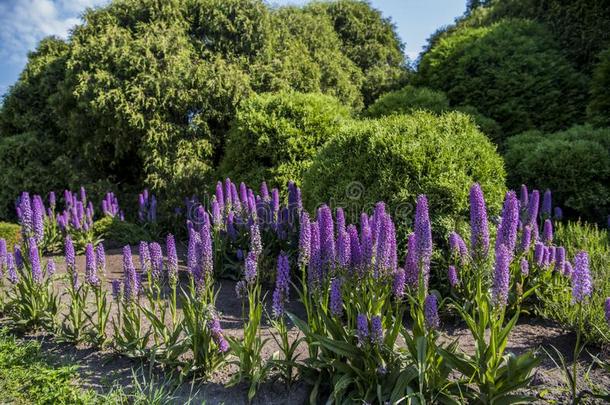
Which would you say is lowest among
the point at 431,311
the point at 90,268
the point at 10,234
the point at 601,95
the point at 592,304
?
the point at 592,304

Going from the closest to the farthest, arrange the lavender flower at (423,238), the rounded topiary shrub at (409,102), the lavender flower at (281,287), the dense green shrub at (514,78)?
the lavender flower at (423,238)
the lavender flower at (281,287)
the rounded topiary shrub at (409,102)
the dense green shrub at (514,78)

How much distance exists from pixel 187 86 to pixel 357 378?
7.02m

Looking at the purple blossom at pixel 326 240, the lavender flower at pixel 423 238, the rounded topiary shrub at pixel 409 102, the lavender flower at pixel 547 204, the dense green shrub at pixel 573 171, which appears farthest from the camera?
the rounded topiary shrub at pixel 409 102

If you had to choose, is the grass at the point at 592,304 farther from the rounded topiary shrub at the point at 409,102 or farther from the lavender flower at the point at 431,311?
the rounded topiary shrub at the point at 409,102

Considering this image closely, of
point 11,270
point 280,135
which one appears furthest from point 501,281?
point 280,135

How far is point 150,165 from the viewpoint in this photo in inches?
336

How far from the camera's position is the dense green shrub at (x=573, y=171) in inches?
252

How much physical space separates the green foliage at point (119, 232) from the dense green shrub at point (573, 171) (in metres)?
5.87

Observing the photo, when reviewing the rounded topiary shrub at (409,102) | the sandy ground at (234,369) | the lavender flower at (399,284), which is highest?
the rounded topiary shrub at (409,102)

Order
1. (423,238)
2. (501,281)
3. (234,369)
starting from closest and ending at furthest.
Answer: (501,281)
(423,238)
(234,369)

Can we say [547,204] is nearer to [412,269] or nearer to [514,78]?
[412,269]

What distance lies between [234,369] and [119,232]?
5100 mm

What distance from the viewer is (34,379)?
3488mm

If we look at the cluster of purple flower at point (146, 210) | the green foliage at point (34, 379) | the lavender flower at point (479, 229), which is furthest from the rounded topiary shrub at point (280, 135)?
the lavender flower at point (479, 229)
